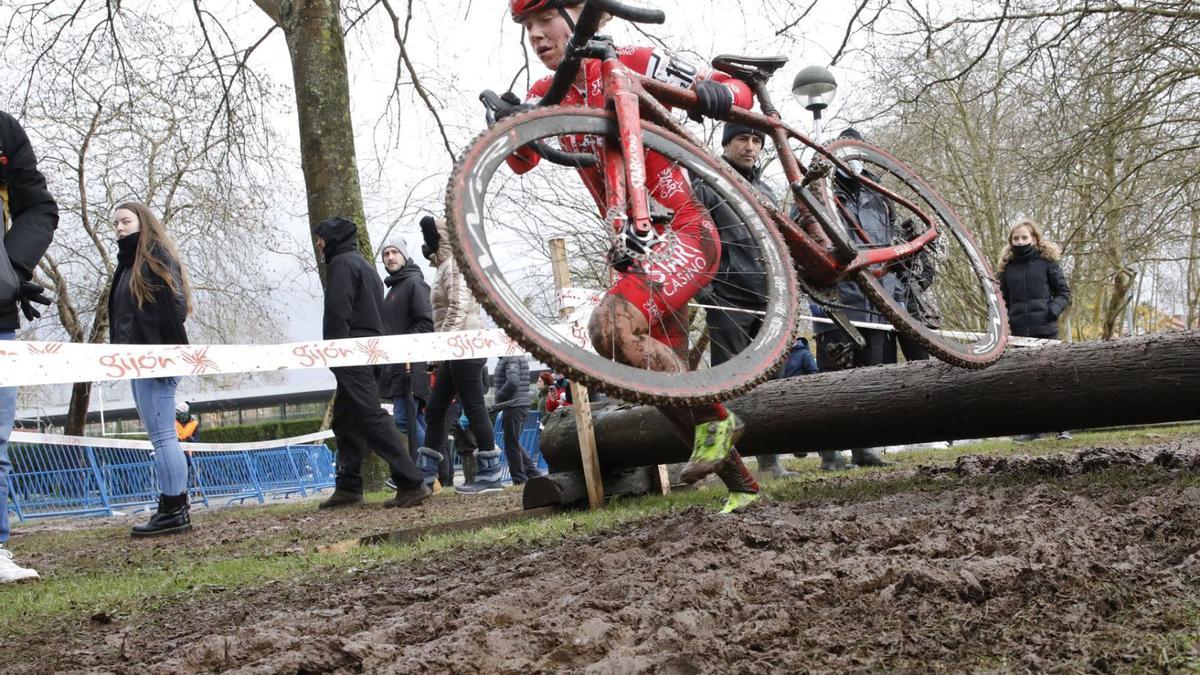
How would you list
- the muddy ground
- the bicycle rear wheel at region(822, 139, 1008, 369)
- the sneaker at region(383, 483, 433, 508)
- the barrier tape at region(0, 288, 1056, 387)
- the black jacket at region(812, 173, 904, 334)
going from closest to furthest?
the muddy ground → the bicycle rear wheel at region(822, 139, 1008, 369) → the black jacket at region(812, 173, 904, 334) → the barrier tape at region(0, 288, 1056, 387) → the sneaker at region(383, 483, 433, 508)

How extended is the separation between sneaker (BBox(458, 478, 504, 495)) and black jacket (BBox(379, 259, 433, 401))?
3.81 ft

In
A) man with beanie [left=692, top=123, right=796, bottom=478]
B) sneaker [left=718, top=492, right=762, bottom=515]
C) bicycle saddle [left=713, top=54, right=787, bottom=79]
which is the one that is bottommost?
sneaker [left=718, top=492, right=762, bottom=515]

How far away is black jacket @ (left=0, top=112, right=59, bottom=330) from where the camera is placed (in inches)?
205

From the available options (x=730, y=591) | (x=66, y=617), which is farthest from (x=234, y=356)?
(x=730, y=591)

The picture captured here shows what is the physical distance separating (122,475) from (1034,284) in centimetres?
1109

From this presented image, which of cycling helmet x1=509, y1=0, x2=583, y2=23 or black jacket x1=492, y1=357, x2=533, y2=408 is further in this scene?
black jacket x1=492, y1=357, x2=533, y2=408

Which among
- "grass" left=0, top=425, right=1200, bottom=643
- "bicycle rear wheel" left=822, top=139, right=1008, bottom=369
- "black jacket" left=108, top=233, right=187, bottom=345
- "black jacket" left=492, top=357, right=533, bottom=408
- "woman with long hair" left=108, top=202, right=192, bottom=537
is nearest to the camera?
"grass" left=0, top=425, right=1200, bottom=643

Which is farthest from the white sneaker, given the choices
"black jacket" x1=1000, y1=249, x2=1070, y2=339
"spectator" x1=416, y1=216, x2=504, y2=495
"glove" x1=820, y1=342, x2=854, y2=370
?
"black jacket" x1=1000, y1=249, x2=1070, y2=339

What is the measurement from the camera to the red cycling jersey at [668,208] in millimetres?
3973

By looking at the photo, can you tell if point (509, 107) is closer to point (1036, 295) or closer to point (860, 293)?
point (860, 293)

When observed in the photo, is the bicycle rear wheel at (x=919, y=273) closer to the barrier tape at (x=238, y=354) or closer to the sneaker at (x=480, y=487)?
the barrier tape at (x=238, y=354)

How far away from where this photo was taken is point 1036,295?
10555mm

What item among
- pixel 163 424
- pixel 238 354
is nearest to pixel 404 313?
pixel 238 354

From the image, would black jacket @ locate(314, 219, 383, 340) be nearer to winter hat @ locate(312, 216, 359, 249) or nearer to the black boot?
winter hat @ locate(312, 216, 359, 249)
